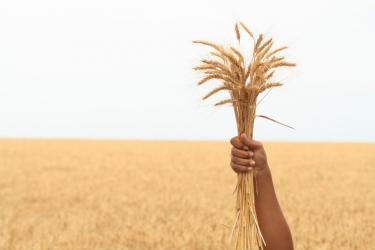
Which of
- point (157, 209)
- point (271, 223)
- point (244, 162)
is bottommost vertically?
point (157, 209)

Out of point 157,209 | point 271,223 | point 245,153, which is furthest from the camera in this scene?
point 157,209

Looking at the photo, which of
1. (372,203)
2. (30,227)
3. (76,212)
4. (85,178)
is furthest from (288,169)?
(30,227)

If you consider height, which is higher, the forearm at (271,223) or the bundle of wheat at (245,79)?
the bundle of wheat at (245,79)

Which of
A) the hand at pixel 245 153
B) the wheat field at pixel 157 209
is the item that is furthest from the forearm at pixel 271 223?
the wheat field at pixel 157 209

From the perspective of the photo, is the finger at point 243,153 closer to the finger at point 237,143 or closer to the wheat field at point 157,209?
Result: the finger at point 237,143

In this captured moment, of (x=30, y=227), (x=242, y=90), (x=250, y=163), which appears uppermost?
(x=242, y=90)

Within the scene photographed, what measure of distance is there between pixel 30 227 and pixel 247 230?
4.95 meters

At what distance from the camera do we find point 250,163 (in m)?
2.79

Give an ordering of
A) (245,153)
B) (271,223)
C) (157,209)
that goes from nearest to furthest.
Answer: (245,153) < (271,223) < (157,209)

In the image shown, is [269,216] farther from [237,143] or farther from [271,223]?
[237,143]

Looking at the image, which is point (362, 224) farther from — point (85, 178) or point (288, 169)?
point (288, 169)

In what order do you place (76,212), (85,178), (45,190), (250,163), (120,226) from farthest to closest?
(85,178) < (45,190) < (76,212) < (120,226) < (250,163)

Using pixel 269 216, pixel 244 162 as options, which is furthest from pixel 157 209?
pixel 244 162

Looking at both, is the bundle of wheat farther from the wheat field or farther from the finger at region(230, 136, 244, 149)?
the wheat field
